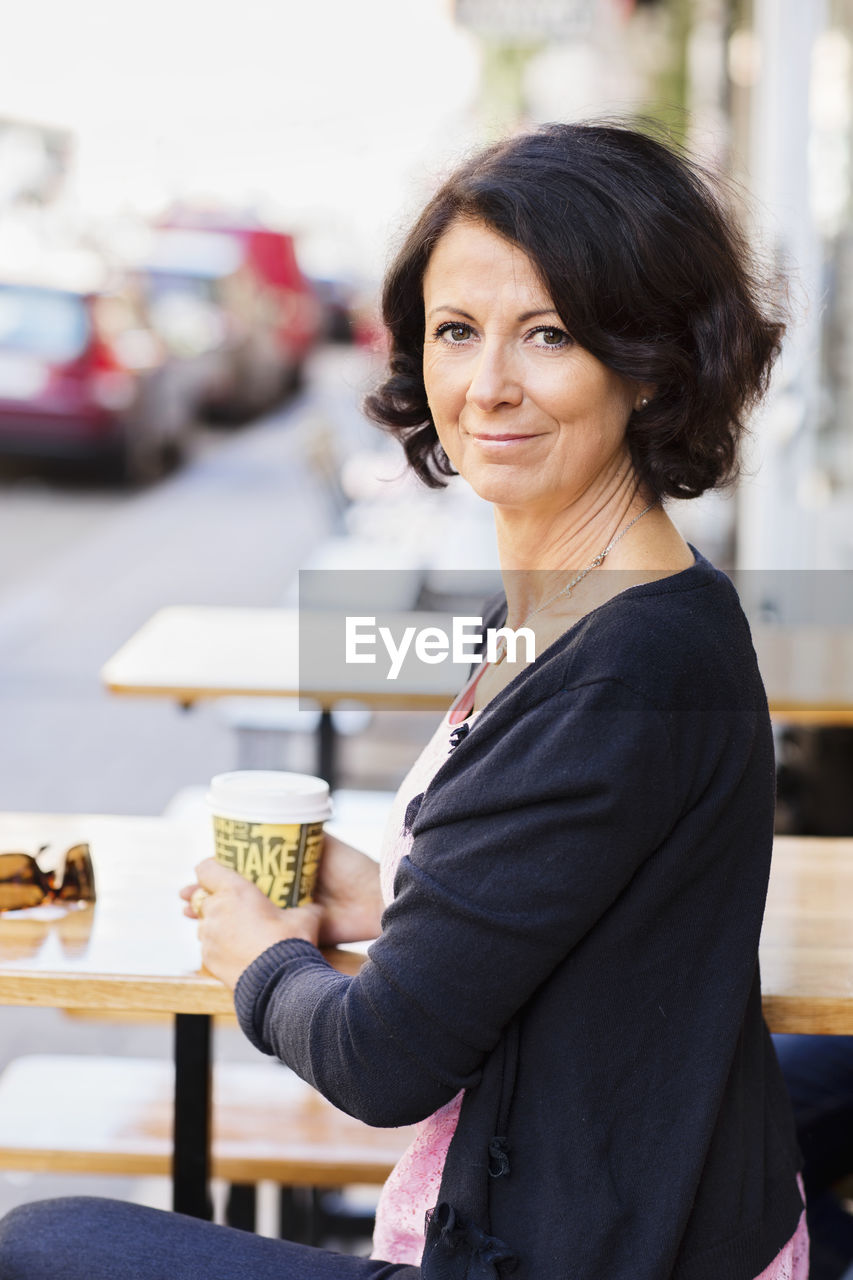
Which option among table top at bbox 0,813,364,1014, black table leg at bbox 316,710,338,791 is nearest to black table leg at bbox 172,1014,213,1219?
table top at bbox 0,813,364,1014

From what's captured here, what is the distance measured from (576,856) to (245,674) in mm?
1973

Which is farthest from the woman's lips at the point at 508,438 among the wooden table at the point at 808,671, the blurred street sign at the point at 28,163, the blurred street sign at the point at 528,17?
the blurred street sign at the point at 28,163

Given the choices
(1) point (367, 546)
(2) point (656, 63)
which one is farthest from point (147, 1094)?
(2) point (656, 63)

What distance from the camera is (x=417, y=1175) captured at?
1449 mm

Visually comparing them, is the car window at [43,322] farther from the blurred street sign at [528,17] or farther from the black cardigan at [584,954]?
the black cardigan at [584,954]

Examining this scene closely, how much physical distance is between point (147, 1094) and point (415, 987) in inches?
48.5

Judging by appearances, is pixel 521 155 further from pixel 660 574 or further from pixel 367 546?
pixel 367 546

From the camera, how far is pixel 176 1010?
1623mm

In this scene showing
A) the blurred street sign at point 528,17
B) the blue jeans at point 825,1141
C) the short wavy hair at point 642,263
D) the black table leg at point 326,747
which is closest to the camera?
the short wavy hair at point 642,263

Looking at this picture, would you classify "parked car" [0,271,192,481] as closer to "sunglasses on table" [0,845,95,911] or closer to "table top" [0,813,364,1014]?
"table top" [0,813,364,1014]

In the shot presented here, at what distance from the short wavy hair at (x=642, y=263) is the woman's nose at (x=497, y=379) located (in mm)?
66

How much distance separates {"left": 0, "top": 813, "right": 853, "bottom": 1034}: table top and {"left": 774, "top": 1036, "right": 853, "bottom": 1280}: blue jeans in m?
0.27

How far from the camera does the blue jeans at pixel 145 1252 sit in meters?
1.47

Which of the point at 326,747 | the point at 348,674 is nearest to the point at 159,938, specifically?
the point at 348,674
